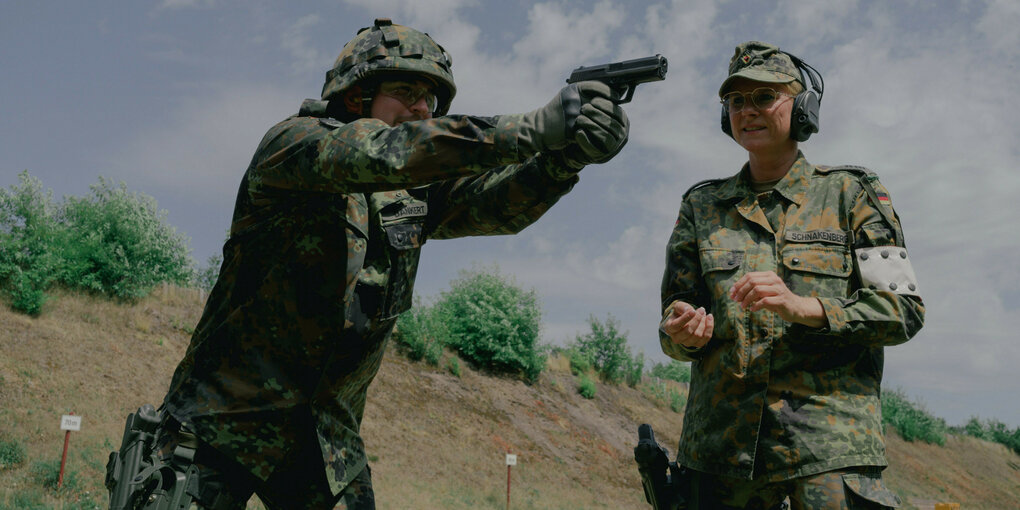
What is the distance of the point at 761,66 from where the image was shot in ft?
11.5

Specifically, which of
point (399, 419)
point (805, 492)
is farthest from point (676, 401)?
point (805, 492)

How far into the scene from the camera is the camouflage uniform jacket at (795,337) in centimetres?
299

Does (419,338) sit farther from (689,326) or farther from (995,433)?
(995,433)

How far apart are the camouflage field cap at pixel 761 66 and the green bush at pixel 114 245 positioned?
16.4 m

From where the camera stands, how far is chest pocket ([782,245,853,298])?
10.5 ft

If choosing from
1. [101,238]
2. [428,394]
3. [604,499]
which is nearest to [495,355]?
[428,394]

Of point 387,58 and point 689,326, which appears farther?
point 387,58

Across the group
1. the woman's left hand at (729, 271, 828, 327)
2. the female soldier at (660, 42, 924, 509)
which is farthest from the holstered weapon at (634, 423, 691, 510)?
the woman's left hand at (729, 271, 828, 327)

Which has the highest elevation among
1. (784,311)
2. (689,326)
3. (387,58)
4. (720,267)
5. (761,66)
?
(761,66)

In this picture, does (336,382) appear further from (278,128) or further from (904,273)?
(904,273)

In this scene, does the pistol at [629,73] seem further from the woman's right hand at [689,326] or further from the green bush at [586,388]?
the green bush at [586,388]

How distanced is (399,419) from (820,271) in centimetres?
1648

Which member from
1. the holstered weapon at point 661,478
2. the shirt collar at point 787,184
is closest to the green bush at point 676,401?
the holstered weapon at point 661,478

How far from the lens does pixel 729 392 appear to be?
10.6 feet
